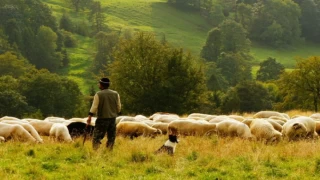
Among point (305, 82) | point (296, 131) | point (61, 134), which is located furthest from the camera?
point (305, 82)

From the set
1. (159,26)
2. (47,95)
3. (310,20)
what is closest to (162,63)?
(47,95)

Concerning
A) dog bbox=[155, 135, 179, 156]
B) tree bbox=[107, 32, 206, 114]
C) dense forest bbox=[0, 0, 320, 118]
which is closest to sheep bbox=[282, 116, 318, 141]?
dog bbox=[155, 135, 179, 156]

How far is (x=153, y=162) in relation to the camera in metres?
11.9

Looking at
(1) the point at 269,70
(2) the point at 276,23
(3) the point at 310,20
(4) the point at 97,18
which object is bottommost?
(1) the point at 269,70

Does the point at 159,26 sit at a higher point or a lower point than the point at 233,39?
higher

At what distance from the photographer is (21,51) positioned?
115438mm

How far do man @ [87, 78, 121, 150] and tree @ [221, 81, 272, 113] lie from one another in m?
56.0

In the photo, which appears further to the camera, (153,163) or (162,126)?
(162,126)

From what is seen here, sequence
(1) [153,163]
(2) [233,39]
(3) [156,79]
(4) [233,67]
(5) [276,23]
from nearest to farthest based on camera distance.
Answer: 1. (1) [153,163]
2. (3) [156,79]
3. (4) [233,67]
4. (2) [233,39]
5. (5) [276,23]

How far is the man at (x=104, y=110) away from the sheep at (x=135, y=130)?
5175mm

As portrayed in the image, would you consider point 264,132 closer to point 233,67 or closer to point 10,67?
point 10,67

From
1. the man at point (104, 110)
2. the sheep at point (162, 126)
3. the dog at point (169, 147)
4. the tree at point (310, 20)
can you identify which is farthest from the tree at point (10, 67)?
the tree at point (310, 20)

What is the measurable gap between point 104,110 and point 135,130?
5747 mm

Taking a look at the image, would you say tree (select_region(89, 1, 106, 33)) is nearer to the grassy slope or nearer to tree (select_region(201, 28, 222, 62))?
the grassy slope
